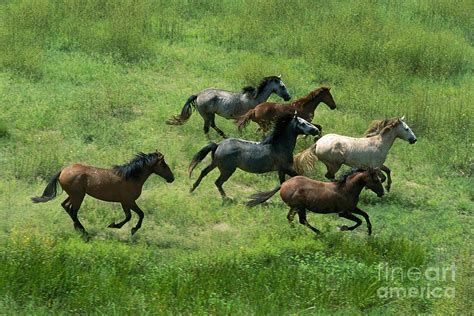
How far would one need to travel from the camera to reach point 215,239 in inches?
509

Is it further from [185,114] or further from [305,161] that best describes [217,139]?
[305,161]

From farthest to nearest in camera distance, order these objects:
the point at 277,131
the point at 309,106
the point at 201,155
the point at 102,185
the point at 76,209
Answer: the point at 309,106 → the point at 277,131 → the point at 201,155 → the point at 102,185 → the point at 76,209

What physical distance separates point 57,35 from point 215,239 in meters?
10.5

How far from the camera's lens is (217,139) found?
55.3ft

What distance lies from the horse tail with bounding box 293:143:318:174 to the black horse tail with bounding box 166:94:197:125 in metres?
3.05

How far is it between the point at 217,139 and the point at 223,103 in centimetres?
Result: 73

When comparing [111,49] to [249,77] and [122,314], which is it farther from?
[122,314]

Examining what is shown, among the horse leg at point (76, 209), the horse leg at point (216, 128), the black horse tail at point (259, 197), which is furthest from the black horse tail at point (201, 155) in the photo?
the horse leg at point (216, 128)

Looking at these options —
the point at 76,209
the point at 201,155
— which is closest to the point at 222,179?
the point at 201,155

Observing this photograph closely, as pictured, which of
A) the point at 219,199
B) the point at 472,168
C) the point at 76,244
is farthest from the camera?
the point at 472,168

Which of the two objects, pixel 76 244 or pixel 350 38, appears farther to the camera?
pixel 350 38

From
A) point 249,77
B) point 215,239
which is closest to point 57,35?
point 249,77

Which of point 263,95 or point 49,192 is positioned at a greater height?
point 263,95

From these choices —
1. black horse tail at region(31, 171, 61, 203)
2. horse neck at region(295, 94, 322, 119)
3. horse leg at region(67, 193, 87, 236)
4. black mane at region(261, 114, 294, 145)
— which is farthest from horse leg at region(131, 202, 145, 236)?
horse neck at region(295, 94, 322, 119)
